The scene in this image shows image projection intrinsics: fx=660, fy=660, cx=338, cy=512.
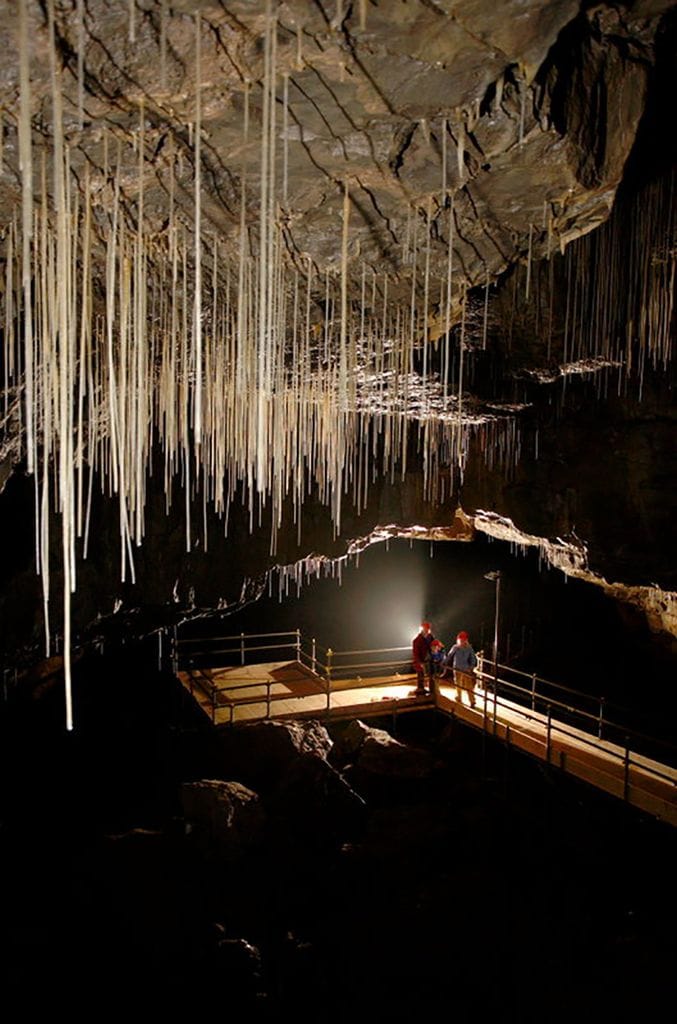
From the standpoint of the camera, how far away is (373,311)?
5773mm

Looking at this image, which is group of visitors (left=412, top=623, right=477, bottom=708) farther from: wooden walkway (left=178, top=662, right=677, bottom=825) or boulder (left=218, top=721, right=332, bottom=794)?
boulder (left=218, top=721, right=332, bottom=794)

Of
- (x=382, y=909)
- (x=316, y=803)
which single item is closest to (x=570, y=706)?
(x=316, y=803)

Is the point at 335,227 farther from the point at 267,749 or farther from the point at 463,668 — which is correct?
the point at 463,668

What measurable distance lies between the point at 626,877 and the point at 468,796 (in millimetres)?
2207

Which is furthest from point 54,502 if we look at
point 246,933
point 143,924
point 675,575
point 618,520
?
point 675,575

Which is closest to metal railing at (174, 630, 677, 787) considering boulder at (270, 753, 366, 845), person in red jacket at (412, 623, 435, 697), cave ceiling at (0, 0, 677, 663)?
person in red jacket at (412, 623, 435, 697)

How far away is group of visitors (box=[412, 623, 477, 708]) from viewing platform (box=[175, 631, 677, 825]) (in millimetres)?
144

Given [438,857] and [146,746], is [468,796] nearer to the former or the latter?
[438,857]

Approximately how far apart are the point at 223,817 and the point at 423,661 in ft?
12.7

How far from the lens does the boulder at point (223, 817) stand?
26.9 feet

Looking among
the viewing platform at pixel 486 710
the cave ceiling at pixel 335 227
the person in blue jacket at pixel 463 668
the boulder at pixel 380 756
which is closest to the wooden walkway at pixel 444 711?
the viewing platform at pixel 486 710

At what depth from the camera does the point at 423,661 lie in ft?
34.7

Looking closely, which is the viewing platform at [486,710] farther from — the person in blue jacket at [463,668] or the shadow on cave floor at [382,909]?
the shadow on cave floor at [382,909]

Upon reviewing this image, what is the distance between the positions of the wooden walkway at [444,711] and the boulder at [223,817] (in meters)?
1.05
